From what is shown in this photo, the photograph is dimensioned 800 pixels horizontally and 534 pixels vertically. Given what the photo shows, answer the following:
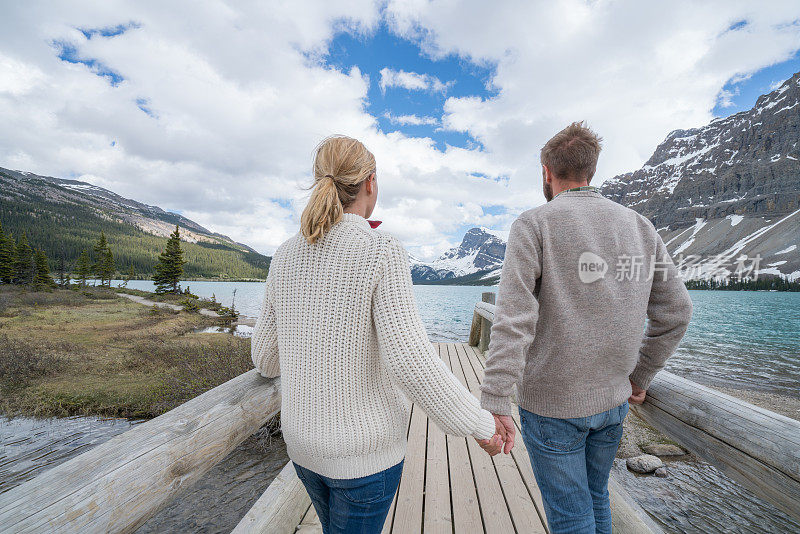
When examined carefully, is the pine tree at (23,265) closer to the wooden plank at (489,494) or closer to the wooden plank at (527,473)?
the wooden plank at (489,494)

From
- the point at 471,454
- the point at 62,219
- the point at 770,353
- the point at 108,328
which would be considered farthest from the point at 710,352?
the point at 62,219

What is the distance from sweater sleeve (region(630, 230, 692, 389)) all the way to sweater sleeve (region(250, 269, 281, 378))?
5.34ft

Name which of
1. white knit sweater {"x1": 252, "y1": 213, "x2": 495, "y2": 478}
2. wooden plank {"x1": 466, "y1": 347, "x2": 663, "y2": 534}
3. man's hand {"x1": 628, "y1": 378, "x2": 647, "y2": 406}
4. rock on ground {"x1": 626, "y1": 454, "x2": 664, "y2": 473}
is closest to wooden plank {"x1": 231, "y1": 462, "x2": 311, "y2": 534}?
white knit sweater {"x1": 252, "y1": 213, "x2": 495, "y2": 478}

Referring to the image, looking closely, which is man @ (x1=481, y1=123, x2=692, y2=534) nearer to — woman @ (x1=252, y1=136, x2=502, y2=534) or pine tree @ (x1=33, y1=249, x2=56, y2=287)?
woman @ (x1=252, y1=136, x2=502, y2=534)

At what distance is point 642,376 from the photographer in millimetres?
1738

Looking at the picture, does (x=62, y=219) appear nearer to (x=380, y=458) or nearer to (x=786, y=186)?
(x=380, y=458)

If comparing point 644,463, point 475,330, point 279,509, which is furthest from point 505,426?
point 475,330

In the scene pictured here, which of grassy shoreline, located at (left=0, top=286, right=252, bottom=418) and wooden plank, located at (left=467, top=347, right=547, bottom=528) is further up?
wooden plank, located at (left=467, top=347, right=547, bottom=528)

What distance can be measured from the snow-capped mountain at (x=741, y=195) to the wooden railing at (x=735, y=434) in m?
114

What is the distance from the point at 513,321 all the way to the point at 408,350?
18.0 inches

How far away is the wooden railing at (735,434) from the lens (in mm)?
1331

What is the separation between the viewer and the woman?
1179mm

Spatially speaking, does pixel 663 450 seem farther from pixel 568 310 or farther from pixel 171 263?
pixel 171 263

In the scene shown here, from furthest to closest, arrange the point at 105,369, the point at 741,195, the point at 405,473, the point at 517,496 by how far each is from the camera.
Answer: the point at 741,195, the point at 105,369, the point at 405,473, the point at 517,496
